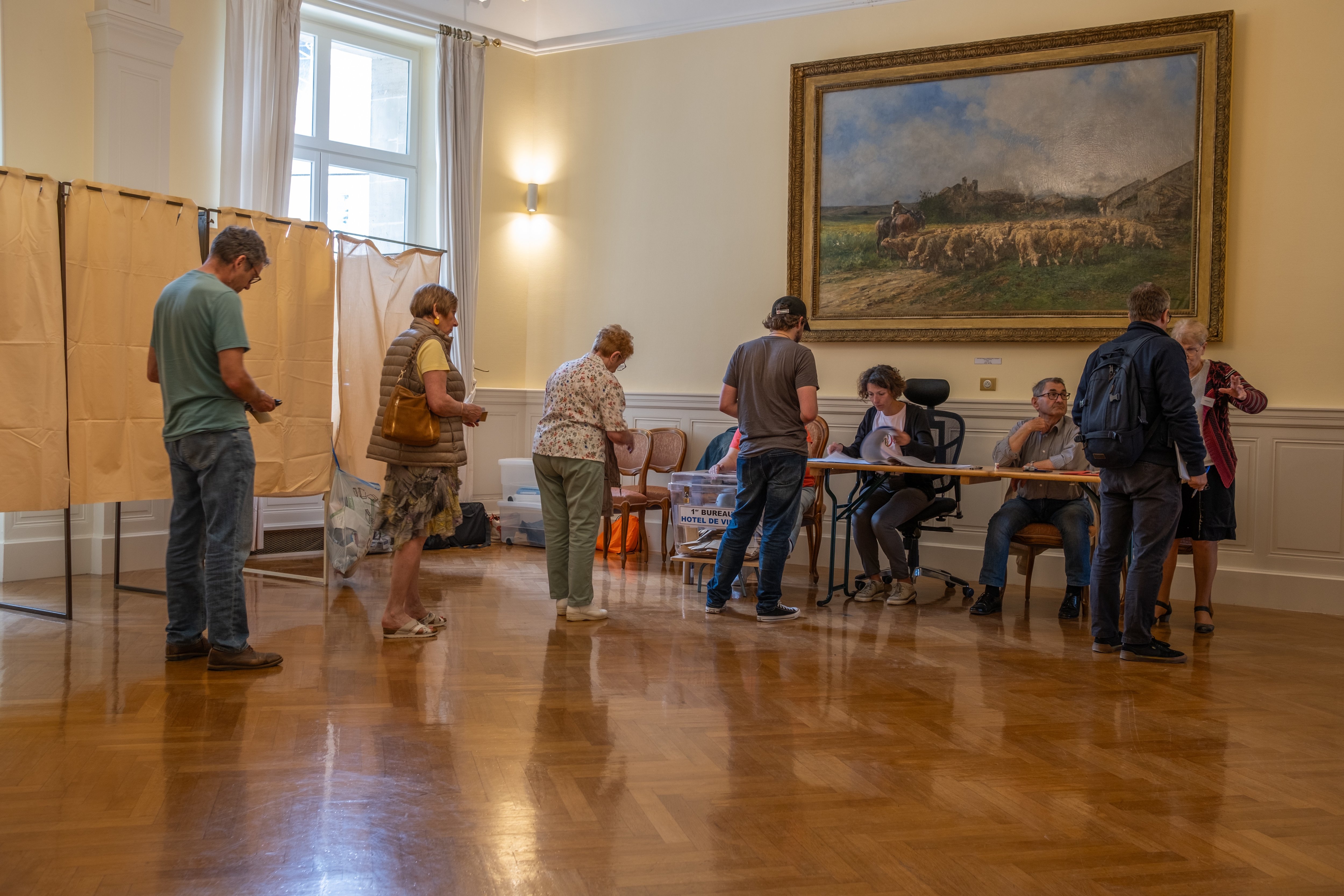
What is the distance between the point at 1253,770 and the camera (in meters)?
3.22

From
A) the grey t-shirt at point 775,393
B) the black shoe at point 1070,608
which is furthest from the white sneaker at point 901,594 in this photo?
the grey t-shirt at point 775,393

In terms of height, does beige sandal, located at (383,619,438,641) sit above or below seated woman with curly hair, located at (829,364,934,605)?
below

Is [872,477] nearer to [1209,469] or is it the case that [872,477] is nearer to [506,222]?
[1209,469]

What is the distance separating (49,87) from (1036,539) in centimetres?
Answer: 595

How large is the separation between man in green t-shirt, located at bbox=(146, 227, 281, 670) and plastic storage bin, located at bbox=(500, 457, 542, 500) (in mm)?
3741

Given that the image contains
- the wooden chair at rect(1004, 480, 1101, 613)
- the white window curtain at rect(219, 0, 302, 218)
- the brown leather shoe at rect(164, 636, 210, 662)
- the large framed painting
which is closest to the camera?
the brown leather shoe at rect(164, 636, 210, 662)

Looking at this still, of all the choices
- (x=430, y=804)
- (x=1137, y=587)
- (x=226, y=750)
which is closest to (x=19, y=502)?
(x=226, y=750)

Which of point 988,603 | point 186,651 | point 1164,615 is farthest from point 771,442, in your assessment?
point 186,651

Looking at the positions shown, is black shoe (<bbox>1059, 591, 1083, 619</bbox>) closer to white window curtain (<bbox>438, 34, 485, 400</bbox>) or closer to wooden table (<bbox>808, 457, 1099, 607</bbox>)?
wooden table (<bbox>808, 457, 1099, 607</bbox>)

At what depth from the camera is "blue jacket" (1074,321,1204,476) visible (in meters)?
4.40

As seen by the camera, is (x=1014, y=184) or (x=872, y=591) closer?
(x=872, y=591)

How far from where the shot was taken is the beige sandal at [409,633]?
4.68 m

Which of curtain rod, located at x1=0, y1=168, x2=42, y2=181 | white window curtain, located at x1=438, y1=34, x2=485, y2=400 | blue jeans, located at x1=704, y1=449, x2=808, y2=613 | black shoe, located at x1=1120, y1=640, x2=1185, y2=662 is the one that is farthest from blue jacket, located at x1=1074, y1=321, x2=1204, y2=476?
white window curtain, located at x1=438, y1=34, x2=485, y2=400

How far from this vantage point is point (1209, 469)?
17.7 ft
